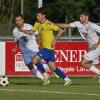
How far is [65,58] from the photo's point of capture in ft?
70.5

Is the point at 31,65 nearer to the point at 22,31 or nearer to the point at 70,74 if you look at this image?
the point at 22,31

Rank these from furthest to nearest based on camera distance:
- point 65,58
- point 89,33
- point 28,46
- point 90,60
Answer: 1. point 65,58
2. point 28,46
3. point 90,60
4. point 89,33

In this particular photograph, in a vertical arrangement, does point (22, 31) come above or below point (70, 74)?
above

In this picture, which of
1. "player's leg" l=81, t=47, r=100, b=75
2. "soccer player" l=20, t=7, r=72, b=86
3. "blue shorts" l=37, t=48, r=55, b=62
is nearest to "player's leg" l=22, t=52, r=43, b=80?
"soccer player" l=20, t=7, r=72, b=86

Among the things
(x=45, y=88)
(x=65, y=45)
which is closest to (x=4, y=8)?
(x=65, y=45)

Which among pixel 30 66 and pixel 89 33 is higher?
pixel 89 33

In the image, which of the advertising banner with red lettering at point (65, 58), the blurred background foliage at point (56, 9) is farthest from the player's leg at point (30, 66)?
the blurred background foliage at point (56, 9)

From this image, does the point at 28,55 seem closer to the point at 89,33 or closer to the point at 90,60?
the point at 90,60

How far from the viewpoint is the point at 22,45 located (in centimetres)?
1759

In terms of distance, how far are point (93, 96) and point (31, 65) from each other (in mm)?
4363

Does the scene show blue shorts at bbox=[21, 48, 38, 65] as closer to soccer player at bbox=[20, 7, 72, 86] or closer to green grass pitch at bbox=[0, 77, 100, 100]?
soccer player at bbox=[20, 7, 72, 86]

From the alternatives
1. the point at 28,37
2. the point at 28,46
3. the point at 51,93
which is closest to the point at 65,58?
the point at 28,46

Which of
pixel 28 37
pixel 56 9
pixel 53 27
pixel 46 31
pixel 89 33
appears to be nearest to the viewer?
pixel 53 27

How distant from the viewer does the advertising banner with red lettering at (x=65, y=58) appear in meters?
21.2
